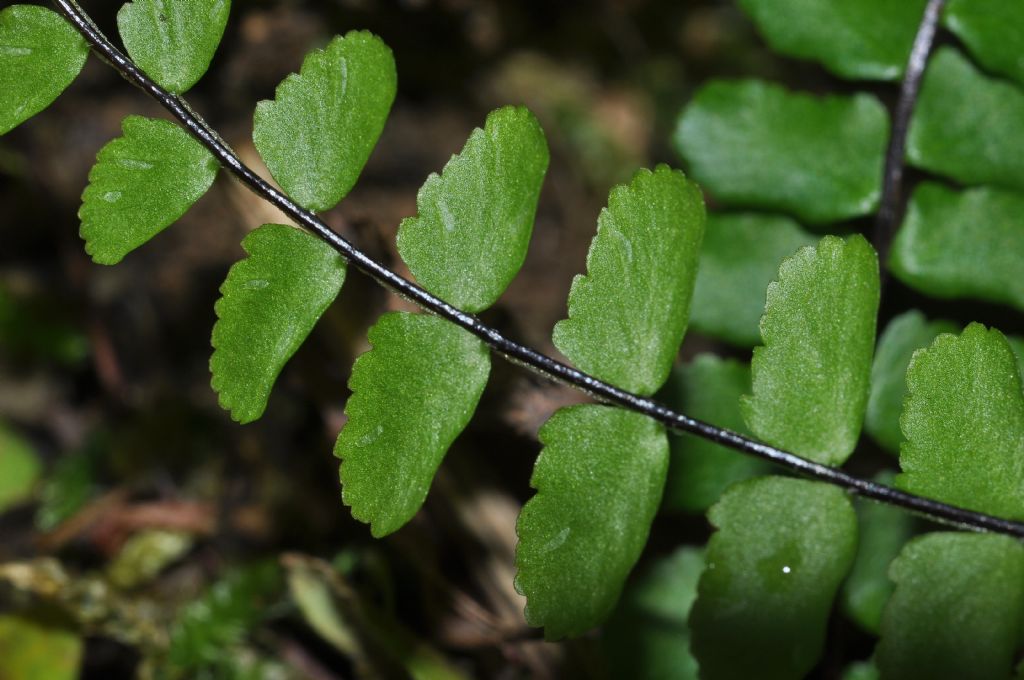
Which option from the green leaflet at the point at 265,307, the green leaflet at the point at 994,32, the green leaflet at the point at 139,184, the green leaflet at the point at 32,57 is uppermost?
the green leaflet at the point at 994,32

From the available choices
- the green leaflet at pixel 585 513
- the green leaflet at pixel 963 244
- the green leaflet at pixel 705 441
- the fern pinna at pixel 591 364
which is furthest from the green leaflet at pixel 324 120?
the green leaflet at pixel 963 244

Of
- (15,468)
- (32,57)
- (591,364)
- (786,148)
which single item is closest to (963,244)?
(786,148)

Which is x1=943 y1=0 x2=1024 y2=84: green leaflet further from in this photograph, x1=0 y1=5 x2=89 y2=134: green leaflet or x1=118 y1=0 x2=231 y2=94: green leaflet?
x1=0 y1=5 x2=89 y2=134: green leaflet

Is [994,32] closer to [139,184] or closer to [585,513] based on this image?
[585,513]

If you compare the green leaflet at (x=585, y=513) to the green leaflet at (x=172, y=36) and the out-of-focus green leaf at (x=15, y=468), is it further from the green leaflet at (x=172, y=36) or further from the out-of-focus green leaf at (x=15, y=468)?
the out-of-focus green leaf at (x=15, y=468)

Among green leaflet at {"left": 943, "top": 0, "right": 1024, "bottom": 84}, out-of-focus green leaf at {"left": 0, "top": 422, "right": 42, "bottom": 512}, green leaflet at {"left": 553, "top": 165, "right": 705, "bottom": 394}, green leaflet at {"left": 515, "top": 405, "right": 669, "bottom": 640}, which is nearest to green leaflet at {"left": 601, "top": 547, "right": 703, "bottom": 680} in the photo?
green leaflet at {"left": 515, "top": 405, "right": 669, "bottom": 640}

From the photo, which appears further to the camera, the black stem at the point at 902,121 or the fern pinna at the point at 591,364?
the black stem at the point at 902,121
